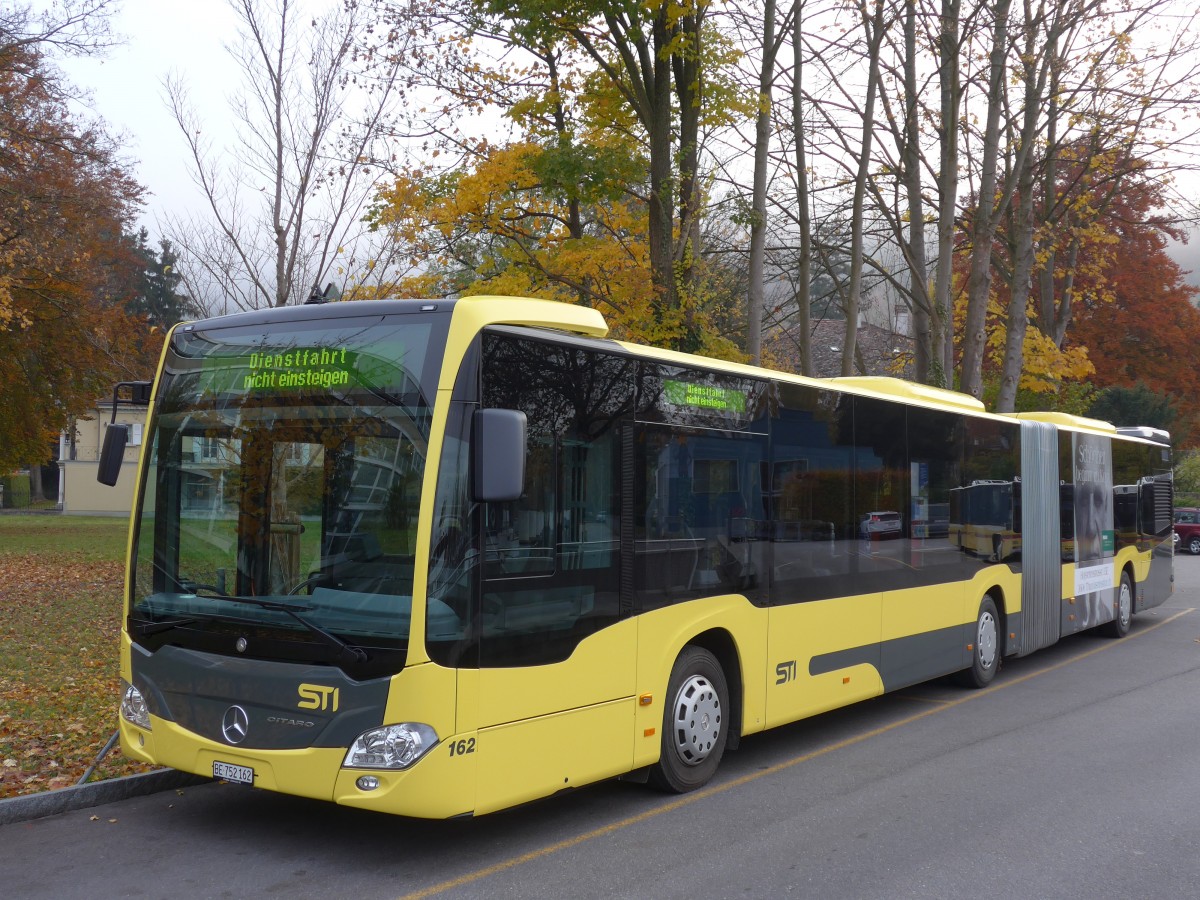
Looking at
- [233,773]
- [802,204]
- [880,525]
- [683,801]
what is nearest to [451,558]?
[233,773]

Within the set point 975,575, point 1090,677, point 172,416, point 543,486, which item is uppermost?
point 172,416

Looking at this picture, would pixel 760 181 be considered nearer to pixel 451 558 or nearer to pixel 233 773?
pixel 451 558

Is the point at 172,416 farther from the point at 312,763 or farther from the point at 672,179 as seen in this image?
the point at 672,179

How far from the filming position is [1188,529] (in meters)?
40.5

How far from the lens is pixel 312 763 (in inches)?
226

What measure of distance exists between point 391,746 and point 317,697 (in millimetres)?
476

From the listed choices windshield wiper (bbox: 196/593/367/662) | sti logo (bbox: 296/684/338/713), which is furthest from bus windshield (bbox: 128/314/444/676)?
sti logo (bbox: 296/684/338/713)

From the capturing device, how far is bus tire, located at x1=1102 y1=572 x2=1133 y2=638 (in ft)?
54.3

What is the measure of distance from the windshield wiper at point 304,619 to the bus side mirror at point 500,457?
3.27ft

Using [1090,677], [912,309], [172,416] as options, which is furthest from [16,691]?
[912,309]

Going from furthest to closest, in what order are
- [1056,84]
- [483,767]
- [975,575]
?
[1056,84], [975,575], [483,767]

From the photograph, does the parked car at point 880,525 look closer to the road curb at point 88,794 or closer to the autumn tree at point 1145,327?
the road curb at point 88,794

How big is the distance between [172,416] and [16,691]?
4.73 metres

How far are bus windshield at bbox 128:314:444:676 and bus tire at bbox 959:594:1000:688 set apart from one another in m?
8.14
